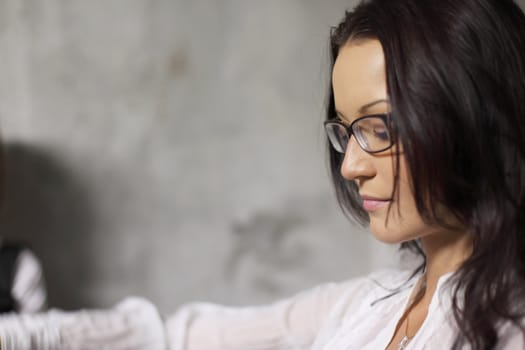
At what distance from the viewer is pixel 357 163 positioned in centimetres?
73

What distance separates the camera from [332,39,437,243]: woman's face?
700 millimetres

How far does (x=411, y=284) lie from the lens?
925mm

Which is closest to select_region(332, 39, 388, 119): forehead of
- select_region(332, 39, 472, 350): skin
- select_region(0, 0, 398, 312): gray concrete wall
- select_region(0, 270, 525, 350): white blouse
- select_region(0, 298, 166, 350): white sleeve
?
select_region(332, 39, 472, 350): skin

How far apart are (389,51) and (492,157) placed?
5.9 inches

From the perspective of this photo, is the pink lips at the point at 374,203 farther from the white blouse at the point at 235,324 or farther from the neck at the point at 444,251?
the white blouse at the point at 235,324

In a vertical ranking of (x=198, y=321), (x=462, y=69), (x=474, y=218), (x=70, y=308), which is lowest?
(x=70, y=308)

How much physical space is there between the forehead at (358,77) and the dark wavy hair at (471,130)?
1 cm

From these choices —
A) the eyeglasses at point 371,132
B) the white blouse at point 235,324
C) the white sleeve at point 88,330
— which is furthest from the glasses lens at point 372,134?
the white sleeve at point 88,330

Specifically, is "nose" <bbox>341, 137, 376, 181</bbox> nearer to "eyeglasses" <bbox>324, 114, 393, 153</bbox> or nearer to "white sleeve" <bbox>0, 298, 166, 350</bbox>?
→ "eyeglasses" <bbox>324, 114, 393, 153</bbox>

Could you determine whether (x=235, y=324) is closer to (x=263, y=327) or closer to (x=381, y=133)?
(x=263, y=327)

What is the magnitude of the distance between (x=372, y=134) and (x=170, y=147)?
986mm

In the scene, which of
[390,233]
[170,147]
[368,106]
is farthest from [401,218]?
[170,147]

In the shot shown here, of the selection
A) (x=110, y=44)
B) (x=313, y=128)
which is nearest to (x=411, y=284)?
(x=313, y=128)

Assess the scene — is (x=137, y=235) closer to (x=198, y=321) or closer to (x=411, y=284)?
(x=198, y=321)
